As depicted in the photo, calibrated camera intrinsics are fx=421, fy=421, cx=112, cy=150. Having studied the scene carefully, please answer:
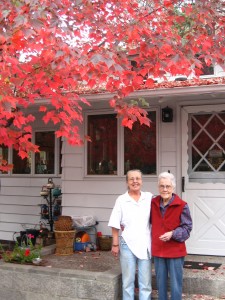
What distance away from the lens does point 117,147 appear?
25.4ft

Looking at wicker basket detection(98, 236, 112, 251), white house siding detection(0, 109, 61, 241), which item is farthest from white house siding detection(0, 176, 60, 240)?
wicker basket detection(98, 236, 112, 251)

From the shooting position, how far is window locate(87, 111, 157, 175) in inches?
298

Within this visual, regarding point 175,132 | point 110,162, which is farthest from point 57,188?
point 175,132

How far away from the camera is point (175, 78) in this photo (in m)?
7.64

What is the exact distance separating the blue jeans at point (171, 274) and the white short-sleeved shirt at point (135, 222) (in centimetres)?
21

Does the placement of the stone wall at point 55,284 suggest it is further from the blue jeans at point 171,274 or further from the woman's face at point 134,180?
the woman's face at point 134,180

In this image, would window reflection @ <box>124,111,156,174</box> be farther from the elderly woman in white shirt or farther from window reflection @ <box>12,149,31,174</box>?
window reflection @ <box>12,149,31,174</box>

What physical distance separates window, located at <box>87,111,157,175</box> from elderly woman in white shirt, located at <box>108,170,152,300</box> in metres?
2.48

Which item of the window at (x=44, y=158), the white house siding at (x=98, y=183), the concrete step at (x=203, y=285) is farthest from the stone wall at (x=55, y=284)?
the window at (x=44, y=158)

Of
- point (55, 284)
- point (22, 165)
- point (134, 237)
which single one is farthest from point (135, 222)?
point (22, 165)

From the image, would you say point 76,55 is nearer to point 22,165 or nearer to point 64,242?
point 64,242

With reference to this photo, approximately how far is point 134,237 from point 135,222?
7.0 inches

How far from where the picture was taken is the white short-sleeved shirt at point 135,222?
5000mm

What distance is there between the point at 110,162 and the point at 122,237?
9.35ft
